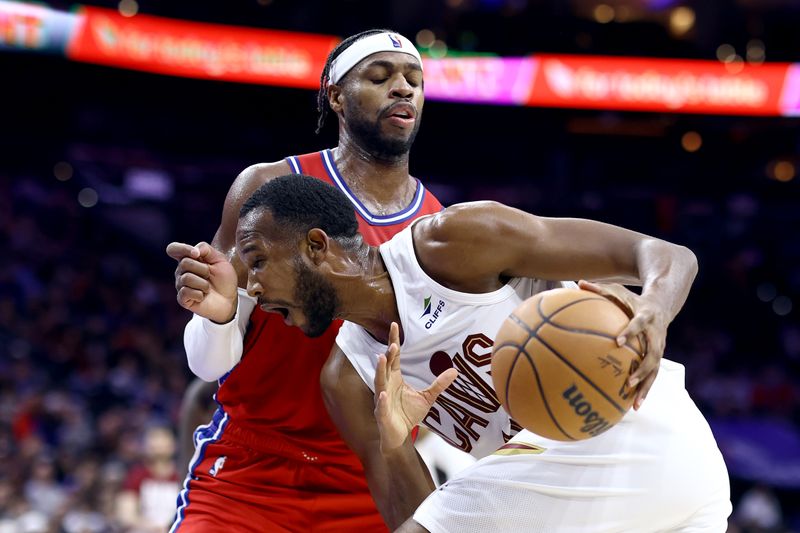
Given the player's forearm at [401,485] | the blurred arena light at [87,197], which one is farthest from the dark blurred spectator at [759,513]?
the blurred arena light at [87,197]

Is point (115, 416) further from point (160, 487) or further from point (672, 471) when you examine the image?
point (672, 471)

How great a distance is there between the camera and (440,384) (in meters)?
2.81

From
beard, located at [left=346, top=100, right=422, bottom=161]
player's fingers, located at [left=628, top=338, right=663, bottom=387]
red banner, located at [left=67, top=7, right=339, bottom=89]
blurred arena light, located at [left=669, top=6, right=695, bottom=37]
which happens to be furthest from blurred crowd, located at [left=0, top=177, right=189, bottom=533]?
blurred arena light, located at [left=669, top=6, right=695, bottom=37]

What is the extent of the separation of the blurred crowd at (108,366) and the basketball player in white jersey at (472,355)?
5.28m

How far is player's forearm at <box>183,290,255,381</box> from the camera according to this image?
329 centimetres

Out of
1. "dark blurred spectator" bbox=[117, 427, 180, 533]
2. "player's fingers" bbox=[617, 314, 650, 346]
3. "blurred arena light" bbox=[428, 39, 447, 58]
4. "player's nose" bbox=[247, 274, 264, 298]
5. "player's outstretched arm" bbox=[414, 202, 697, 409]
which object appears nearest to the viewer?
"player's fingers" bbox=[617, 314, 650, 346]

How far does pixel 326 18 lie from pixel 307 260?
12.7m

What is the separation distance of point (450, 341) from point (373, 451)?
1.48 feet

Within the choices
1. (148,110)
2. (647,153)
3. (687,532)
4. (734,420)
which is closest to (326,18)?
(148,110)

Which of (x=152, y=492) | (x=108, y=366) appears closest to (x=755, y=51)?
(x=108, y=366)

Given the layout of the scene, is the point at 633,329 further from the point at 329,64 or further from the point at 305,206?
the point at 329,64

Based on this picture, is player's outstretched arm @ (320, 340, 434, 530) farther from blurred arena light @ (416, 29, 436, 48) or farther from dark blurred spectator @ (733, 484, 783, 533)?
blurred arena light @ (416, 29, 436, 48)

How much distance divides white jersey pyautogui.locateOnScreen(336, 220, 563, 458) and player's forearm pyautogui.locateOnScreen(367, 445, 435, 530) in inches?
8.0

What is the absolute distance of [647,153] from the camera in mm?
16156
